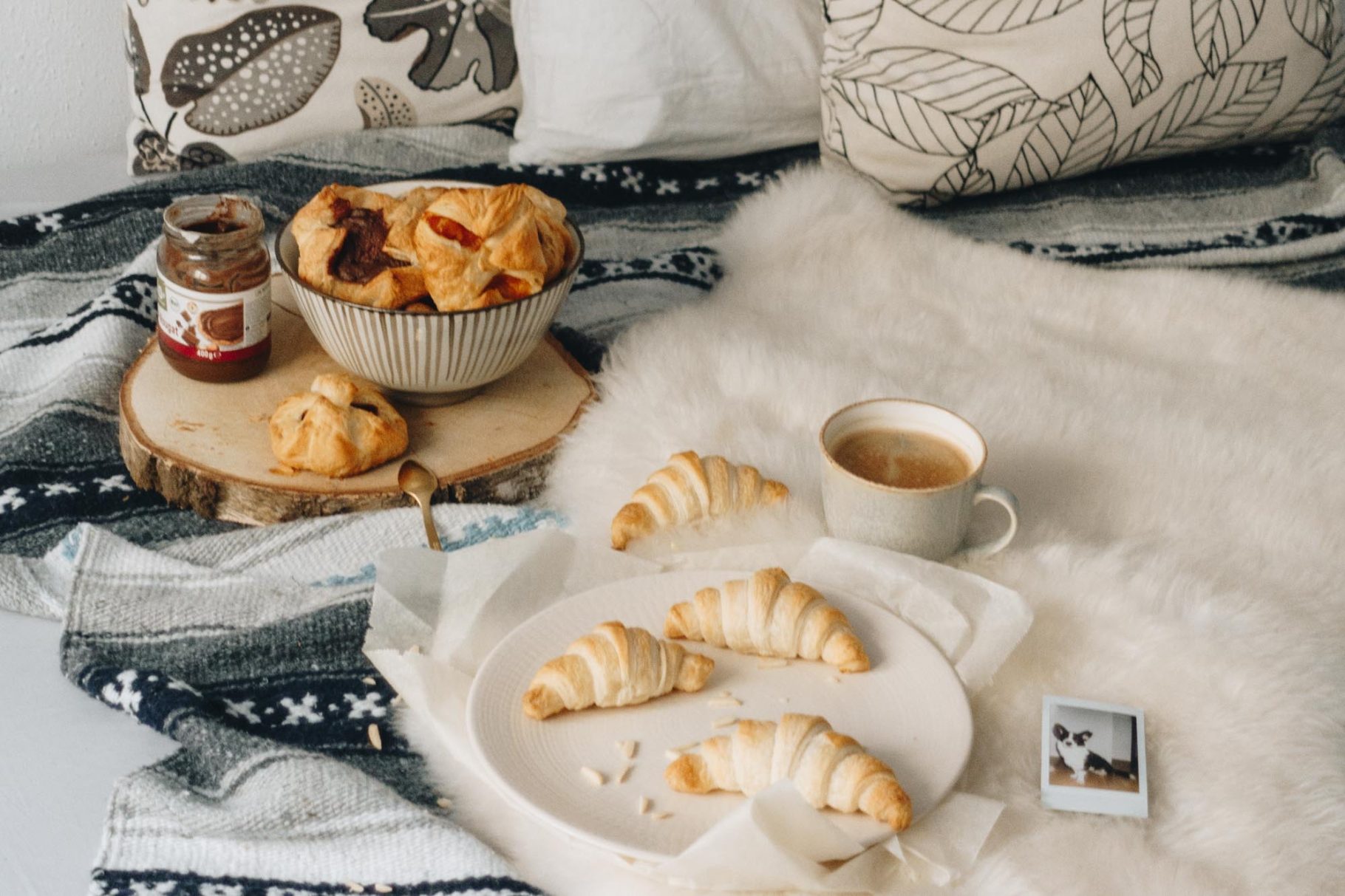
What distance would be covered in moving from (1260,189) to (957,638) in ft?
3.35

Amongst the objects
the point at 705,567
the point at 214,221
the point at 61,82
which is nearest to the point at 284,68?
the point at 61,82

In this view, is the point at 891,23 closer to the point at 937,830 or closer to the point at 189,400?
the point at 189,400

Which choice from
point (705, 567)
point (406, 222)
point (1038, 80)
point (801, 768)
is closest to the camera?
point (801, 768)

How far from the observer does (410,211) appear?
1.10 metres

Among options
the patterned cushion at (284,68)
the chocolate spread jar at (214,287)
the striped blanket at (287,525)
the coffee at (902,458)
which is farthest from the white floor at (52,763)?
the patterned cushion at (284,68)

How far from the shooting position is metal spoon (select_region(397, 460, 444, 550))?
1.02m

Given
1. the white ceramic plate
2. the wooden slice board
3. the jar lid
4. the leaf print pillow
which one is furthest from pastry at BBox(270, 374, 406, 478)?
the leaf print pillow

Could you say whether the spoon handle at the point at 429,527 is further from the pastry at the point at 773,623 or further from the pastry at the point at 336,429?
the pastry at the point at 773,623

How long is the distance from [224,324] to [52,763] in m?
0.40

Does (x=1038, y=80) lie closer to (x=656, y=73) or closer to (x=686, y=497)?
(x=656, y=73)

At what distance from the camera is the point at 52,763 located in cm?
85

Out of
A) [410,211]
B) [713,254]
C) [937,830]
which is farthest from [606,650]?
[713,254]

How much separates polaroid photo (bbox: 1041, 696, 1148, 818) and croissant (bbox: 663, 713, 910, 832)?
0.36 ft

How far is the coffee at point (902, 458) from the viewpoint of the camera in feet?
3.12
